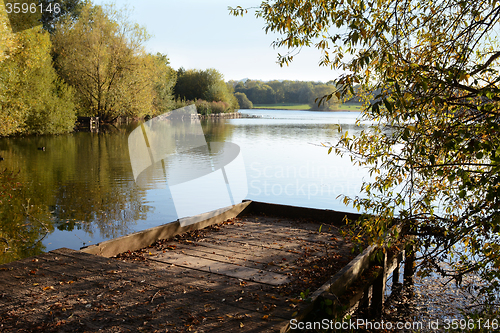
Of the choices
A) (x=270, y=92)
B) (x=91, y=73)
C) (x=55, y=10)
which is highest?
(x=55, y=10)

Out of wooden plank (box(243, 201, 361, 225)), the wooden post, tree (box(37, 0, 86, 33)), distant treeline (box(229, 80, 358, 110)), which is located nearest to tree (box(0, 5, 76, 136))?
wooden plank (box(243, 201, 361, 225))

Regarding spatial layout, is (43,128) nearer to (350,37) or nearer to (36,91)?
(36,91)

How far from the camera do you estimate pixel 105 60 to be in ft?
104

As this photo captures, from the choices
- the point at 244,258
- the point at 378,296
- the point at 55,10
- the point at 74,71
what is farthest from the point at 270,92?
the point at 244,258

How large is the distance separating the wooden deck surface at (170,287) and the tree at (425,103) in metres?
1.29

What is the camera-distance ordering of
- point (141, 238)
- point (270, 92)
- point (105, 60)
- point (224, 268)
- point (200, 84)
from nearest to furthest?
point (224, 268)
point (141, 238)
point (105, 60)
point (200, 84)
point (270, 92)

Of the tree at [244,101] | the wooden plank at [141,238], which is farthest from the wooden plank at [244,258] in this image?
the tree at [244,101]

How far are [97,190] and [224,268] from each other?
8.14 meters

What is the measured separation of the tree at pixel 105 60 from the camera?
31.1m

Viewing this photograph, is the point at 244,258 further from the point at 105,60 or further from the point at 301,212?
the point at 105,60

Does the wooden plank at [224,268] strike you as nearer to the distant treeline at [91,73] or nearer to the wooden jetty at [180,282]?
the wooden jetty at [180,282]

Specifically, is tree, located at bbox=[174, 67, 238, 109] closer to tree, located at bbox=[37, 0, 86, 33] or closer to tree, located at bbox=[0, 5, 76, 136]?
tree, located at bbox=[37, 0, 86, 33]

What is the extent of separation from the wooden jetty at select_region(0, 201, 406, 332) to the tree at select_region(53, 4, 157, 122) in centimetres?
2936

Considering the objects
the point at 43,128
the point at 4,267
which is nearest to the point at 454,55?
the point at 4,267
